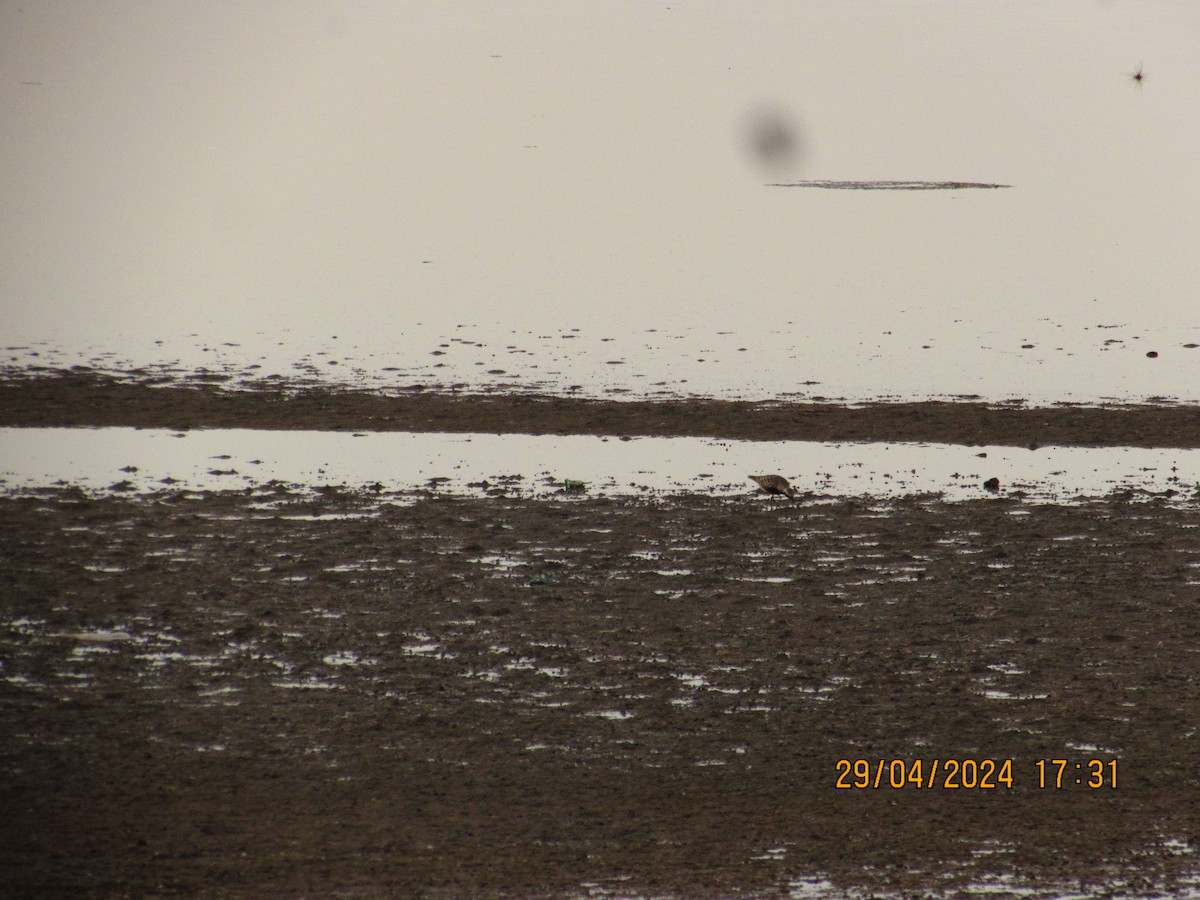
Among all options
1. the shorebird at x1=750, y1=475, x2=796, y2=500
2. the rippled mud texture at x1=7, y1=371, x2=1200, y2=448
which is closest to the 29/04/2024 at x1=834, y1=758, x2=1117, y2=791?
the shorebird at x1=750, y1=475, x2=796, y2=500

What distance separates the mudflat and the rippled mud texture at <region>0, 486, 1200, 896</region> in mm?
15

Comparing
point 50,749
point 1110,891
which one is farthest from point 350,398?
point 1110,891

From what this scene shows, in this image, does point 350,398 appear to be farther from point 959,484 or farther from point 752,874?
point 752,874

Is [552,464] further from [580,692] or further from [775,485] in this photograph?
[580,692]

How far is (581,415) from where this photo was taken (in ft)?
35.7

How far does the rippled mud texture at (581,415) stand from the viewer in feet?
34.2

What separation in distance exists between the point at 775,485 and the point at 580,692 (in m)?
3.25

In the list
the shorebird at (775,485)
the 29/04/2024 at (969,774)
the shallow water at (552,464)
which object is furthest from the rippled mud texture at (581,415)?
the 29/04/2024 at (969,774)

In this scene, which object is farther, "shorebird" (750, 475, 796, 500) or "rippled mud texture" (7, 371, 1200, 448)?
"rippled mud texture" (7, 371, 1200, 448)

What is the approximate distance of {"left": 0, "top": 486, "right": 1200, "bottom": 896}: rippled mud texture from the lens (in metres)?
4.56

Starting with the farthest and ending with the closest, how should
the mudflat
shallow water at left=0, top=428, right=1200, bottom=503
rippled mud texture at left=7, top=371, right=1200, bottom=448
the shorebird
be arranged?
rippled mud texture at left=7, top=371, right=1200, bottom=448 < shallow water at left=0, top=428, right=1200, bottom=503 < the shorebird < the mudflat

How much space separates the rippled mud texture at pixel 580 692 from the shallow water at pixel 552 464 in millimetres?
447

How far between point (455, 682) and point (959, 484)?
166 inches

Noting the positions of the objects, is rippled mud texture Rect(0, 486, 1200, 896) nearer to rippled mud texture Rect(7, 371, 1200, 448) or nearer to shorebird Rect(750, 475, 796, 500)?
shorebird Rect(750, 475, 796, 500)
